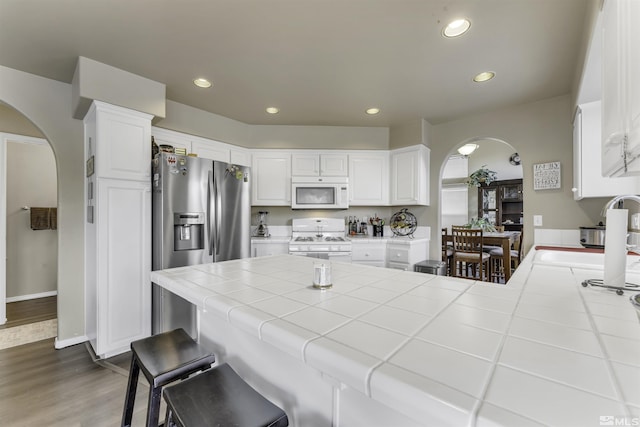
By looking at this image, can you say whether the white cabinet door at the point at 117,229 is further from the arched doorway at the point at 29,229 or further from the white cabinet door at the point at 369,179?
the white cabinet door at the point at 369,179

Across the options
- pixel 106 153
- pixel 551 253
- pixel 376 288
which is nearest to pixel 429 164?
pixel 551 253

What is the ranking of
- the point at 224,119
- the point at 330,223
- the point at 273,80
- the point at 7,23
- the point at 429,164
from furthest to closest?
the point at 330,223 → the point at 429,164 → the point at 224,119 → the point at 273,80 → the point at 7,23

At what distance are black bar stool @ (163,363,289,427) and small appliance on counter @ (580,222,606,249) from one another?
293cm

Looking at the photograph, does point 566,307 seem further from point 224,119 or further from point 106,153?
point 224,119

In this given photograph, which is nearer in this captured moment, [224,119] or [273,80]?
[273,80]

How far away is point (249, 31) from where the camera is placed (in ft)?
6.30

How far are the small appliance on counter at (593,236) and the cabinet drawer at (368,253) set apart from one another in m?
1.98

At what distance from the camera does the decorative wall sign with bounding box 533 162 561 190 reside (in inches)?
113

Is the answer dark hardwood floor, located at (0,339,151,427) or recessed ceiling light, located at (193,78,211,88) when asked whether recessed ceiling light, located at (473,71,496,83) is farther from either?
dark hardwood floor, located at (0,339,151,427)

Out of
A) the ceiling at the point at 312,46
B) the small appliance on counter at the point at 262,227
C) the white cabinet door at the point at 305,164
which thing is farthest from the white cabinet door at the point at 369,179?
the small appliance on counter at the point at 262,227

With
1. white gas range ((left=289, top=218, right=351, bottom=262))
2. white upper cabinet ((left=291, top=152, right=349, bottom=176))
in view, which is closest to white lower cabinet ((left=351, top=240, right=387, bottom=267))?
white gas range ((left=289, top=218, right=351, bottom=262))

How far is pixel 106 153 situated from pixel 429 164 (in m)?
3.68

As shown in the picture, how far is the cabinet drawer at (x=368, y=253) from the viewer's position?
367 cm

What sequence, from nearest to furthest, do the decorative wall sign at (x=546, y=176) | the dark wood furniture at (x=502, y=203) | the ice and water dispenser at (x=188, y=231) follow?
1. the ice and water dispenser at (x=188, y=231)
2. the decorative wall sign at (x=546, y=176)
3. the dark wood furniture at (x=502, y=203)
